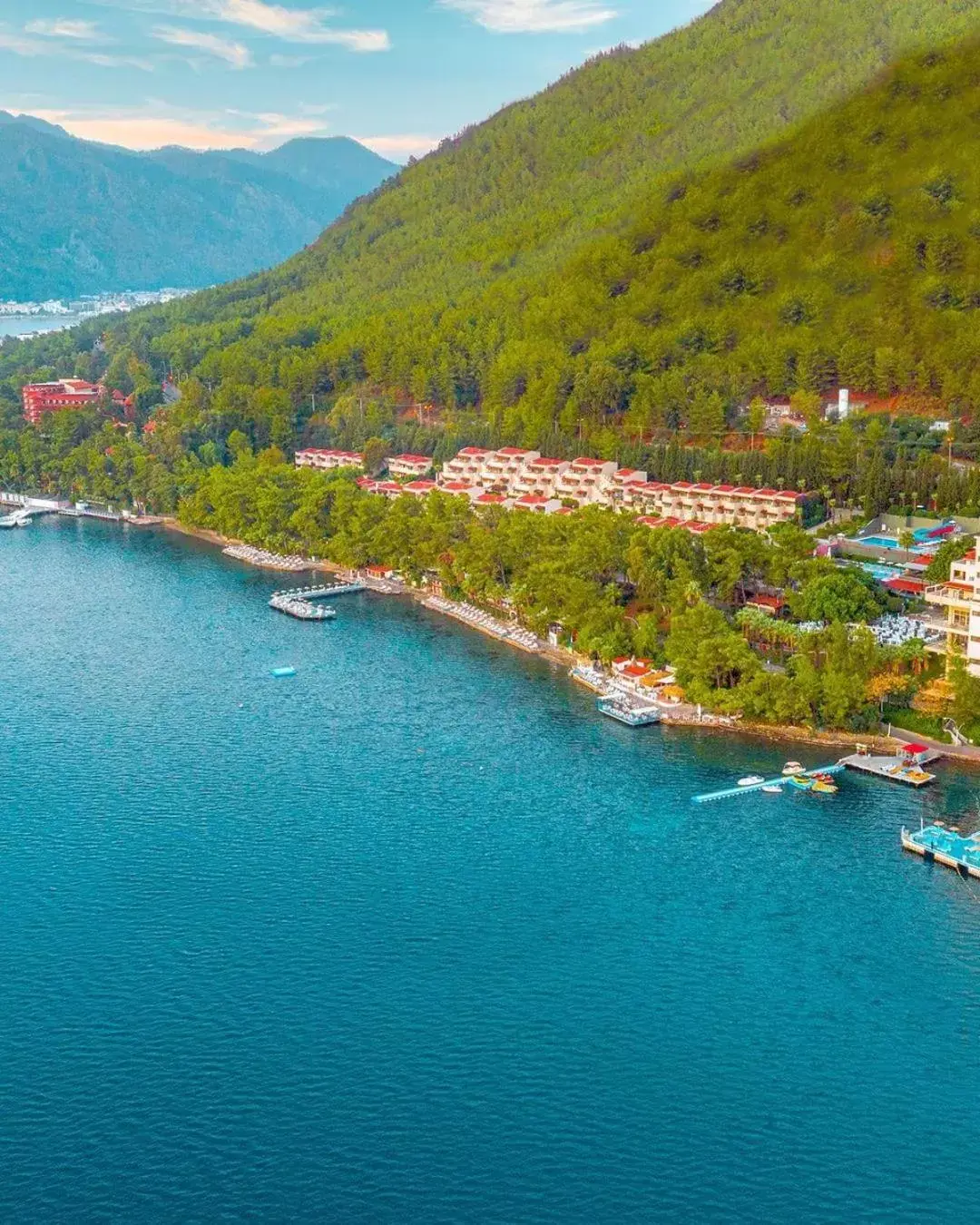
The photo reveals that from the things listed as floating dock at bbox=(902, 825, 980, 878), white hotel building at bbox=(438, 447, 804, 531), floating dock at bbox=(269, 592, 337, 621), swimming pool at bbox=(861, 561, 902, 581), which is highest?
white hotel building at bbox=(438, 447, 804, 531)

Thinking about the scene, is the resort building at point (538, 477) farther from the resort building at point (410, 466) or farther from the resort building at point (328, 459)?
the resort building at point (328, 459)

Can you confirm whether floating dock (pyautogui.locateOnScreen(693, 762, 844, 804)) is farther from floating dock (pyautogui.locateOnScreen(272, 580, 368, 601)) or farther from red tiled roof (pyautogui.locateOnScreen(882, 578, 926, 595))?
floating dock (pyautogui.locateOnScreen(272, 580, 368, 601))

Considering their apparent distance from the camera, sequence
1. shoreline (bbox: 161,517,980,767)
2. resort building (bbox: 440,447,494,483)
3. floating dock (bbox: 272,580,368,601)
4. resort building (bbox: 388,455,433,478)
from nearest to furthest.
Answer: shoreline (bbox: 161,517,980,767)
floating dock (bbox: 272,580,368,601)
resort building (bbox: 440,447,494,483)
resort building (bbox: 388,455,433,478)

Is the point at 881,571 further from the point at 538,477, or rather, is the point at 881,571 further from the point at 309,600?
the point at 309,600

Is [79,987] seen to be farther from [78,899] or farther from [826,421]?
[826,421]

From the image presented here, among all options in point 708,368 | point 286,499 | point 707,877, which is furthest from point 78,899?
point 708,368

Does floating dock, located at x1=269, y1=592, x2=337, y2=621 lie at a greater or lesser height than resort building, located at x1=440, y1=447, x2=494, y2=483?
lesser

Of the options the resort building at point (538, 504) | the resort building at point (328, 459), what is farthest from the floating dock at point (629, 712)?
the resort building at point (328, 459)

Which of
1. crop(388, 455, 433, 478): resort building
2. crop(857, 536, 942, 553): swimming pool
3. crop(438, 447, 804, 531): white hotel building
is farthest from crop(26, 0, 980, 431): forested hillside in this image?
crop(857, 536, 942, 553): swimming pool
